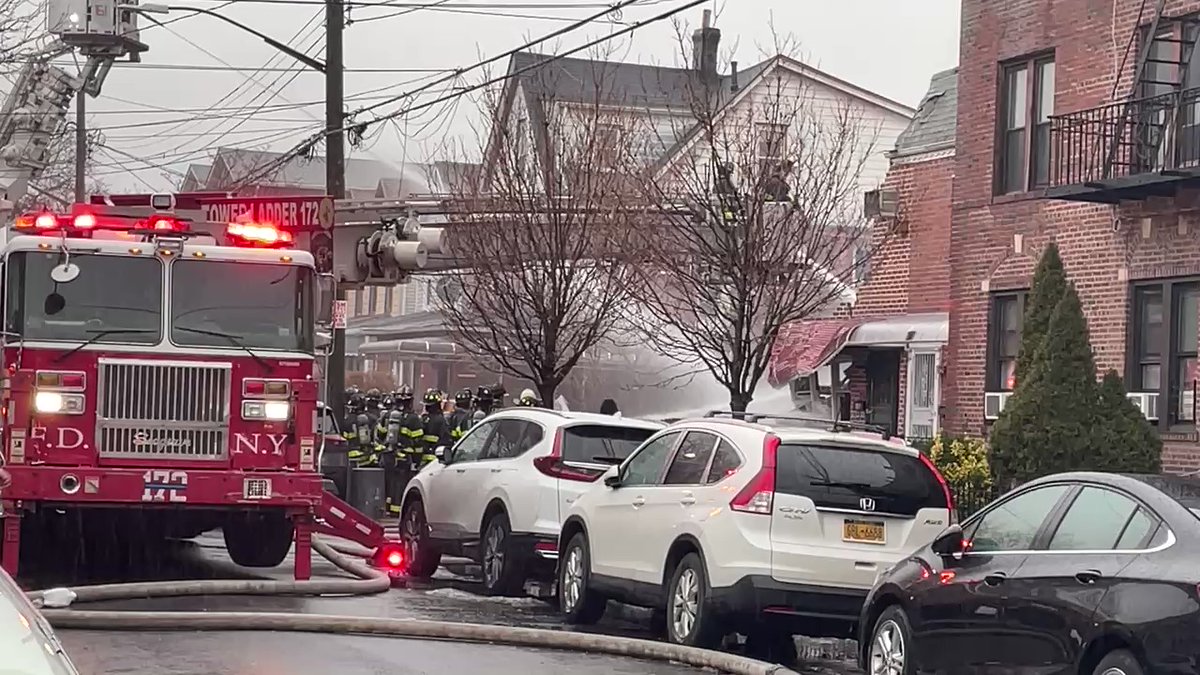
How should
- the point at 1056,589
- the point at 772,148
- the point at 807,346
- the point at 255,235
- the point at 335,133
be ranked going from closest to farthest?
the point at 1056,589, the point at 255,235, the point at 772,148, the point at 335,133, the point at 807,346

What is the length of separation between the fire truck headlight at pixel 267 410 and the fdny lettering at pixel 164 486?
719 mm

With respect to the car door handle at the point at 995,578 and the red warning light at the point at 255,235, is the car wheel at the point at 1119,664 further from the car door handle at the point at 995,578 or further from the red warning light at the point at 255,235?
the red warning light at the point at 255,235

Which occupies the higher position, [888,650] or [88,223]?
[88,223]

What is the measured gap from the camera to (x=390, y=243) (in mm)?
18344

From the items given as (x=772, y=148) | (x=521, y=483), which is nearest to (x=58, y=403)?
(x=521, y=483)

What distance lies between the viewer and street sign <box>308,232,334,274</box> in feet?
50.6

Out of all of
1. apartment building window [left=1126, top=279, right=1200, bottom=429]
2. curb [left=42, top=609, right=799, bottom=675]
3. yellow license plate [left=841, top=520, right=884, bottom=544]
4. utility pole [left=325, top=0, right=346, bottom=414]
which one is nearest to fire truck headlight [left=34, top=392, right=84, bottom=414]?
curb [left=42, top=609, right=799, bottom=675]

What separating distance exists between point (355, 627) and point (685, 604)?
88.6 inches

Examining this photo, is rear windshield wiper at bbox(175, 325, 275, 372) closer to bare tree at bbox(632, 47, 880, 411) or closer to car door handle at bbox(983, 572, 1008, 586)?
car door handle at bbox(983, 572, 1008, 586)

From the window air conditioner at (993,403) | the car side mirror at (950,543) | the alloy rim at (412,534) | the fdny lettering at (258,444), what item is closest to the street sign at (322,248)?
the fdny lettering at (258,444)

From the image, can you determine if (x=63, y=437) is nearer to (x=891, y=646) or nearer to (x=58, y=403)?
(x=58, y=403)

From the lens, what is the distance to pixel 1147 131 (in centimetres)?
1870

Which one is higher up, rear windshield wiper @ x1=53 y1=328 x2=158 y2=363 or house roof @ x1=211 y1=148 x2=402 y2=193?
house roof @ x1=211 y1=148 x2=402 y2=193

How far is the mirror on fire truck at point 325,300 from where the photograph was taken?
1473 cm
